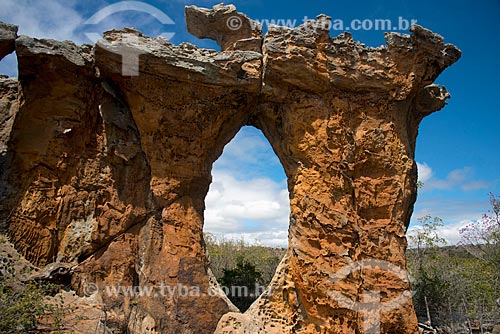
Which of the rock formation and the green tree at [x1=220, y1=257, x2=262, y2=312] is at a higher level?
the rock formation

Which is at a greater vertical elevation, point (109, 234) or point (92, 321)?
point (109, 234)

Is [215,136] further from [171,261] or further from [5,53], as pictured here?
[5,53]

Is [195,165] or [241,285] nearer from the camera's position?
[195,165]

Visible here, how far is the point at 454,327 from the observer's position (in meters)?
10.0

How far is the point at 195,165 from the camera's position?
27.8 feet

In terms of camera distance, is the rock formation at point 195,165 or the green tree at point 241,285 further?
the green tree at point 241,285

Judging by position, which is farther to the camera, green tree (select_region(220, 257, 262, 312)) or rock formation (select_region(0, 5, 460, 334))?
green tree (select_region(220, 257, 262, 312))

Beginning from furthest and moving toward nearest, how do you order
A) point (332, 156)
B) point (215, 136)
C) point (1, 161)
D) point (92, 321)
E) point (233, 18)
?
1. point (233, 18)
2. point (215, 136)
3. point (332, 156)
4. point (1, 161)
5. point (92, 321)

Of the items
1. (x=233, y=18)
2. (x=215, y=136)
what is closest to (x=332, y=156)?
(x=215, y=136)

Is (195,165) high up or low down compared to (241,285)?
up

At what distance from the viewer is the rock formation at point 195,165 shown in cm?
745

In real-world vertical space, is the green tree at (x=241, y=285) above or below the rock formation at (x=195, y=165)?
below

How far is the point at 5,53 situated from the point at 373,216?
27.2 feet

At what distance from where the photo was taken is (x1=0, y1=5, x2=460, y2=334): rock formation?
7449mm
